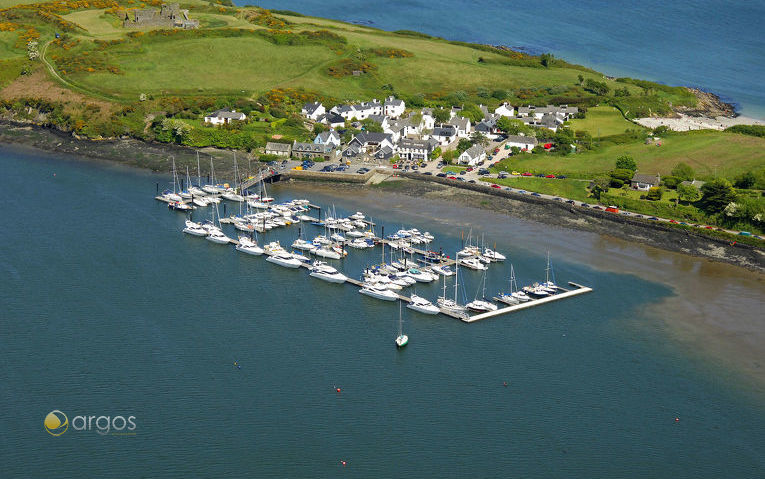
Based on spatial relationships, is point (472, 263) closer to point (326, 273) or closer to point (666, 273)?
point (326, 273)

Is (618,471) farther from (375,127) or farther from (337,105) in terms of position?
(337,105)

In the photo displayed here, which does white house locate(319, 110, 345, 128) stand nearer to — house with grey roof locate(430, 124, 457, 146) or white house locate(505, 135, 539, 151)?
house with grey roof locate(430, 124, 457, 146)

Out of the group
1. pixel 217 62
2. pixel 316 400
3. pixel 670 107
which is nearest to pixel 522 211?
pixel 316 400

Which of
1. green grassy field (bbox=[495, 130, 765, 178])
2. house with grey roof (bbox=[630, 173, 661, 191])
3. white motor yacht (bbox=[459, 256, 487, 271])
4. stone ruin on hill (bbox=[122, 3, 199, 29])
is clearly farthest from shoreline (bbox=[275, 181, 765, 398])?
stone ruin on hill (bbox=[122, 3, 199, 29])

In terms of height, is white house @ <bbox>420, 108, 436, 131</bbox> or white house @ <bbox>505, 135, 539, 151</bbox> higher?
white house @ <bbox>420, 108, 436, 131</bbox>

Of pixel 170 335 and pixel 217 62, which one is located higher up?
pixel 217 62

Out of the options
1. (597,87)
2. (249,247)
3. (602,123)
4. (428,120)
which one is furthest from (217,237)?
(597,87)
